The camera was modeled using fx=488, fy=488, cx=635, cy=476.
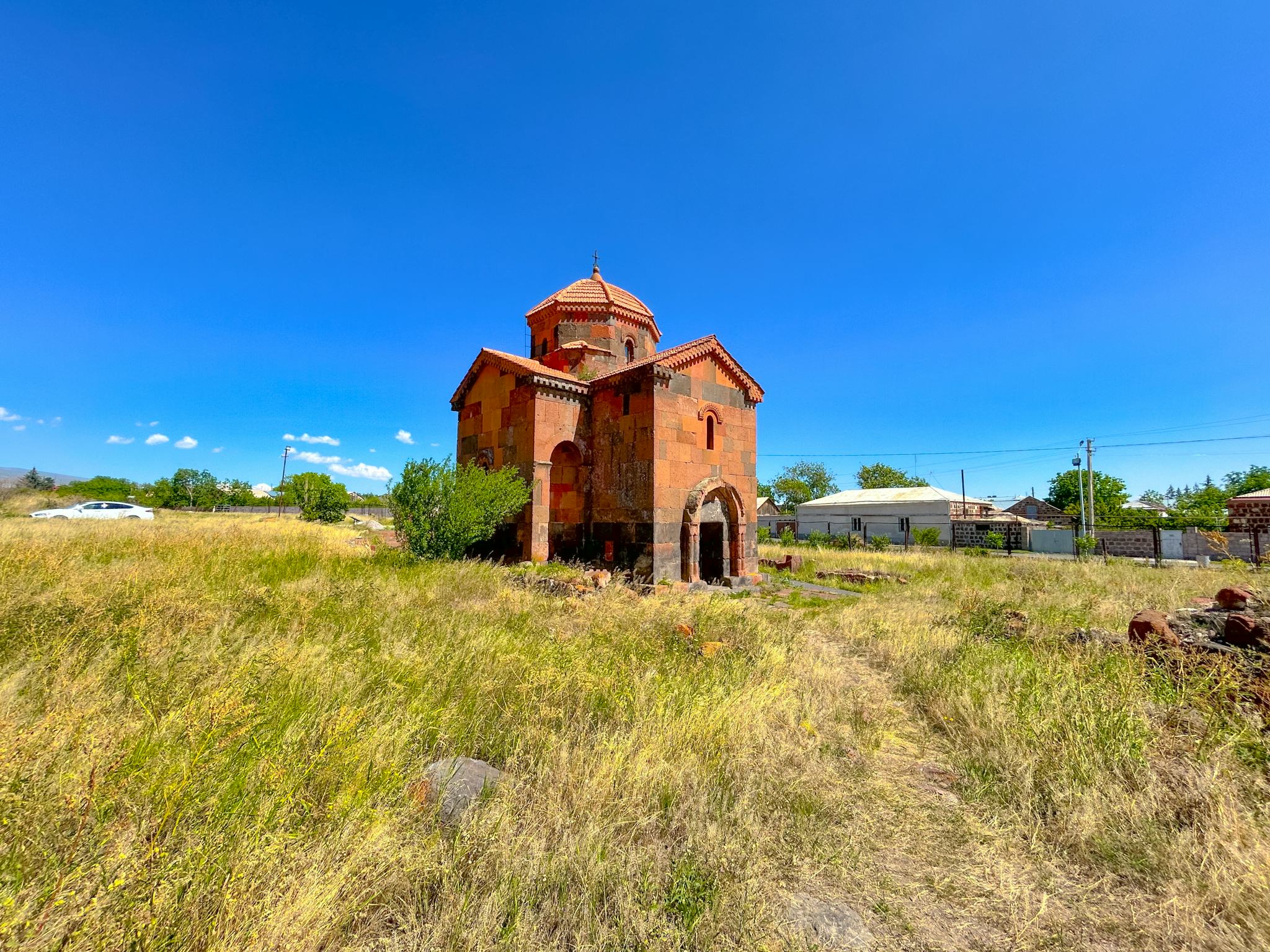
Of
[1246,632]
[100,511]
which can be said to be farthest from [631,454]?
[100,511]

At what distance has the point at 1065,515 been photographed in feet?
105

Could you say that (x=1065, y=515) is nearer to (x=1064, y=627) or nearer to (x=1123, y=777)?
(x=1064, y=627)

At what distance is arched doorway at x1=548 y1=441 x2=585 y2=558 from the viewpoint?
11.6 metres

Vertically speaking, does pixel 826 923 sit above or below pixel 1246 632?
below

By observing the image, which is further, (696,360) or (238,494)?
(238,494)

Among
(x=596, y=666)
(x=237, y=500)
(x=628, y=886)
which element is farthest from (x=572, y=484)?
(x=237, y=500)

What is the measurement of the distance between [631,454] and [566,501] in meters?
2.13

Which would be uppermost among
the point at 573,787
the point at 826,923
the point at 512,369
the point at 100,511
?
the point at 512,369

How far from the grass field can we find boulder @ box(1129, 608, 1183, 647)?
0.53 m

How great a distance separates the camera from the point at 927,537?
2755 centimetres

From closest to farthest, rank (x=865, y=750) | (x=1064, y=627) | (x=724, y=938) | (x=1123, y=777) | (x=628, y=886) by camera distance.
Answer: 1. (x=724, y=938)
2. (x=628, y=886)
3. (x=1123, y=777)
4. (x=865, y=750)
5. (x=1064, y=627)

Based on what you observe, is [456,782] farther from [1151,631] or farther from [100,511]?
[100,511]

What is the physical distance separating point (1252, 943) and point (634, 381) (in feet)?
32.8

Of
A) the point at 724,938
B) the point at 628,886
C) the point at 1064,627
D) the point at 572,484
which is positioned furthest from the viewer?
the point at 572,484
